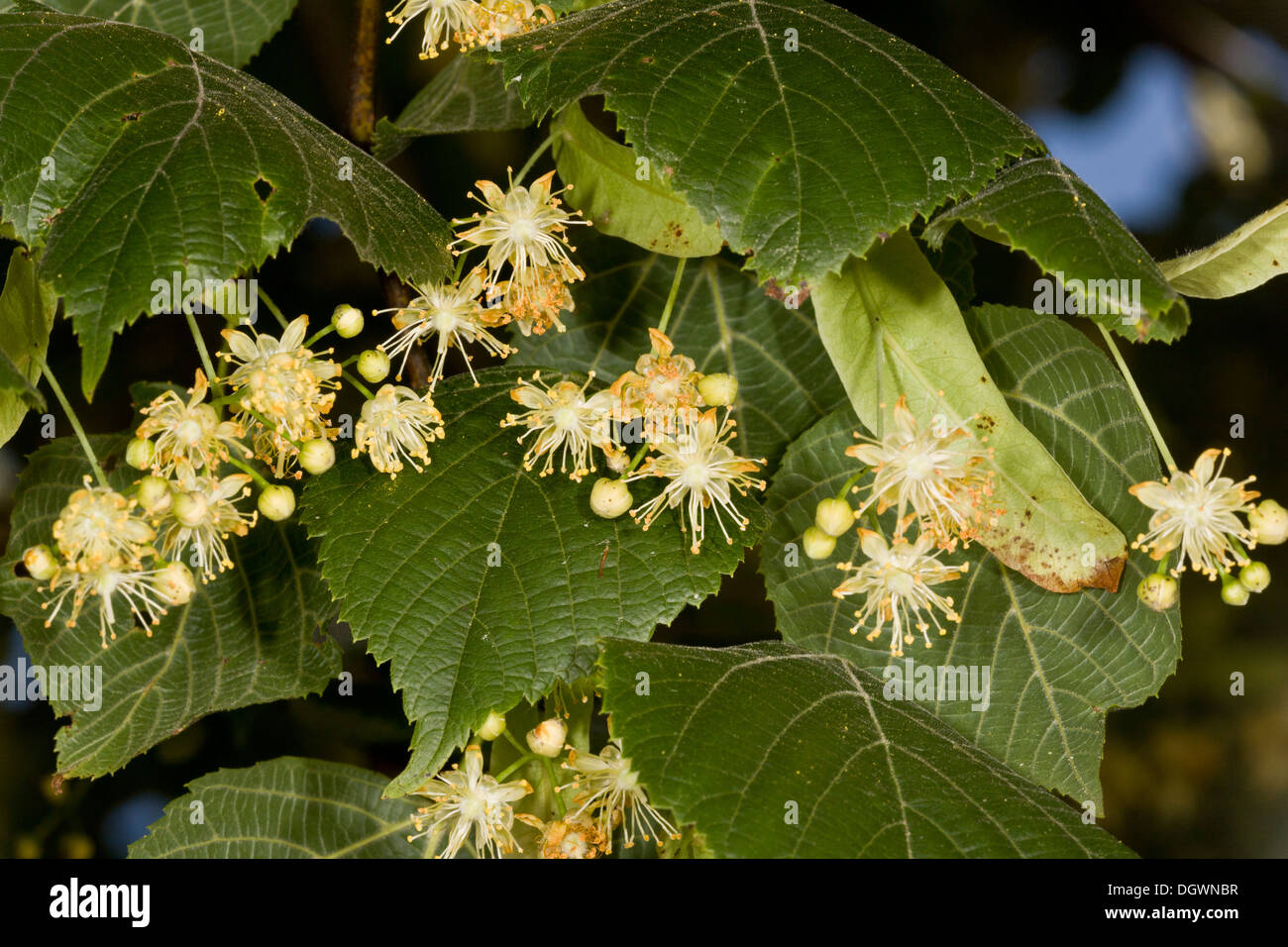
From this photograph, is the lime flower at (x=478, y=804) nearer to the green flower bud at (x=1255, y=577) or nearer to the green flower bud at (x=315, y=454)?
the green flower bud at (x=315, y=454)

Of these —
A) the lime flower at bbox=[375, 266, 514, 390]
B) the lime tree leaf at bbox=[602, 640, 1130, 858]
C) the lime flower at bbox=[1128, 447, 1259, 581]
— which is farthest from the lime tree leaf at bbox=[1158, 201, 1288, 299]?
the lime flower at bbox=[375, 266, 514, 390]

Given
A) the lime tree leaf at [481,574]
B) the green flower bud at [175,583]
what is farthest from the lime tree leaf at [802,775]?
the green flower bud at [175,583]

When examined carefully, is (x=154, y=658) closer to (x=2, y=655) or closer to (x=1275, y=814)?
(x=2, y=655)

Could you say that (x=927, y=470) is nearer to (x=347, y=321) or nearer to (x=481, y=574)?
(x=481, y=574)

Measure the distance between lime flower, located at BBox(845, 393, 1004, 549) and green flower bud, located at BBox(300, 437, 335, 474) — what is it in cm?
33

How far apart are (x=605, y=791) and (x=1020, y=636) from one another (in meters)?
0.34

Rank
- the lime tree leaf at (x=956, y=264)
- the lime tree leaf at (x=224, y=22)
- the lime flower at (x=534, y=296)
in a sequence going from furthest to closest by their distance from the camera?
the lime tree leaf at (x=224, y=22), the lime tree leaf at (x=956, y=264), the lime flower at (x=534, y=296)

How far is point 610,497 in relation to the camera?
0.69 m

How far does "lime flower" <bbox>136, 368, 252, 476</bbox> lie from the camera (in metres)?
0.65

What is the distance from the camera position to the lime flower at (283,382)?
2.16 ft

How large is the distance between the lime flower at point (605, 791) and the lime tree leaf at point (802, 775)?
0.36ft

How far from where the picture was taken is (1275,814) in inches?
82.0

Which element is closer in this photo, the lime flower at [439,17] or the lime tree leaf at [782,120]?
the lime tree leaf at [782,120]

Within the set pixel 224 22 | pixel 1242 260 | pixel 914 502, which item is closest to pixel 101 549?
pixel 914 502
